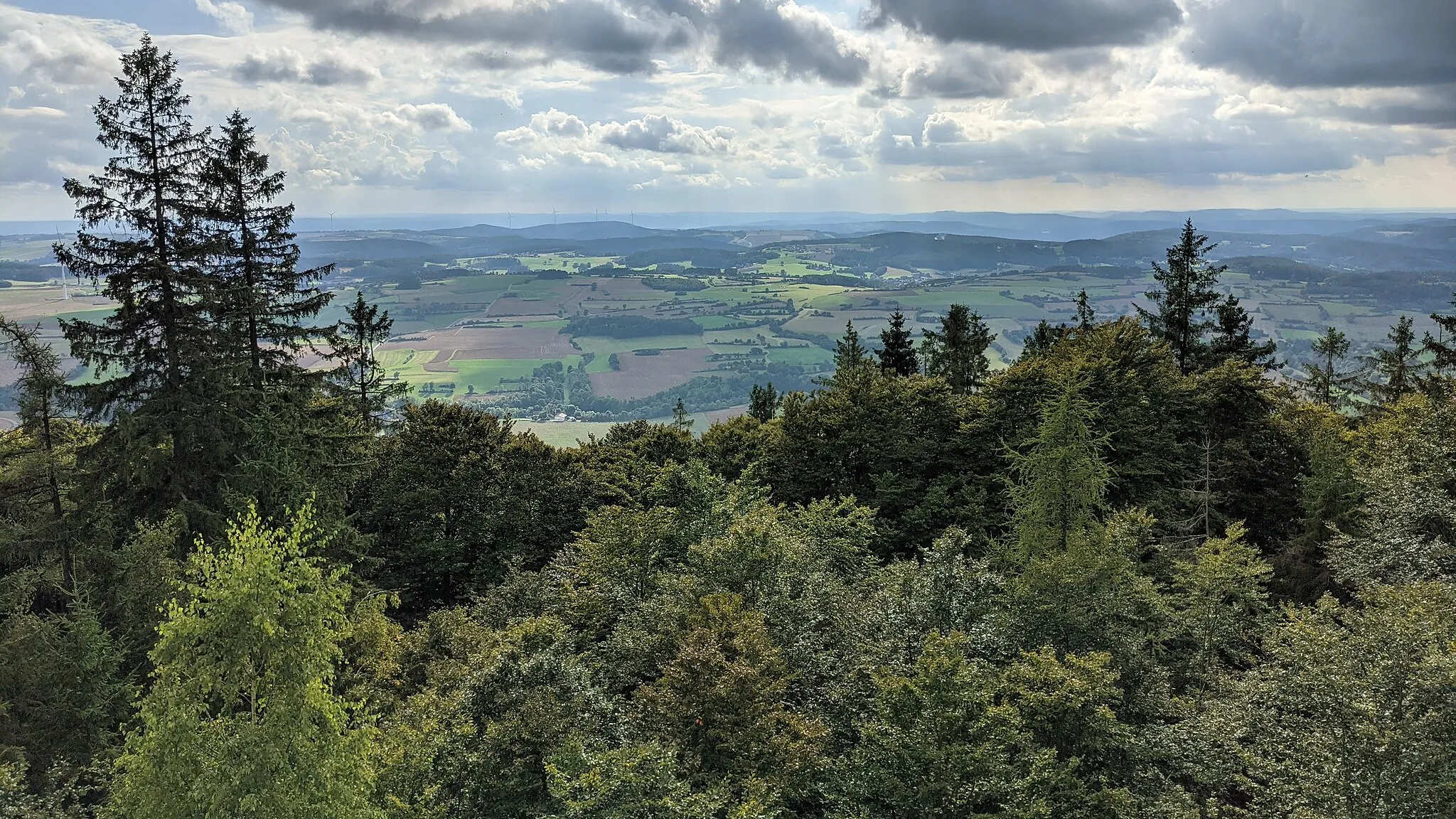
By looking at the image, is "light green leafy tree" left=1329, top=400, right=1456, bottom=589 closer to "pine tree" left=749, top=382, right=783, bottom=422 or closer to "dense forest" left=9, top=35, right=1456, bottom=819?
"dense forest" left=9, top=35, right=1456, bottom=819

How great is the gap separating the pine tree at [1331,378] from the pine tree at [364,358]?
55.8 metres

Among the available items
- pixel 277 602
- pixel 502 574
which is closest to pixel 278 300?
pixel 502 574

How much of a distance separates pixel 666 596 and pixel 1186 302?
42832 mm

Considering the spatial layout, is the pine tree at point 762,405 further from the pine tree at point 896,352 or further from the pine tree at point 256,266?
the pine tree at point 256,266

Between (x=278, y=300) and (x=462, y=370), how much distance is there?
16619 centimetres

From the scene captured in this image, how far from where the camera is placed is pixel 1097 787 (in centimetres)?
1770

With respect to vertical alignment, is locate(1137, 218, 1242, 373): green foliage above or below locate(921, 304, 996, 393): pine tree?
above

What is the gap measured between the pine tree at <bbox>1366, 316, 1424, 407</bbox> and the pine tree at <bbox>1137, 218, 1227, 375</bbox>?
32.7ft

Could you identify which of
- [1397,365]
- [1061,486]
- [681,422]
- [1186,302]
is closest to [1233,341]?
[1186,302]

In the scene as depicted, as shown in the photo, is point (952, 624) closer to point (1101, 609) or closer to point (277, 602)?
point (1101, 609)

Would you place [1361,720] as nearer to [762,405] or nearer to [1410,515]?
[1410,515]

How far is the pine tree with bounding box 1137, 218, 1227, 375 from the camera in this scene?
49.2 m

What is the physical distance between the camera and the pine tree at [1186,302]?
4925 centimetres

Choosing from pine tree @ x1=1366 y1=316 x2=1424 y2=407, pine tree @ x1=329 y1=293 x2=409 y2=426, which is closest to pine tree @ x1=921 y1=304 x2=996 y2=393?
pine tree @ x1=1366 y1=316 x2=1424 y2=407
